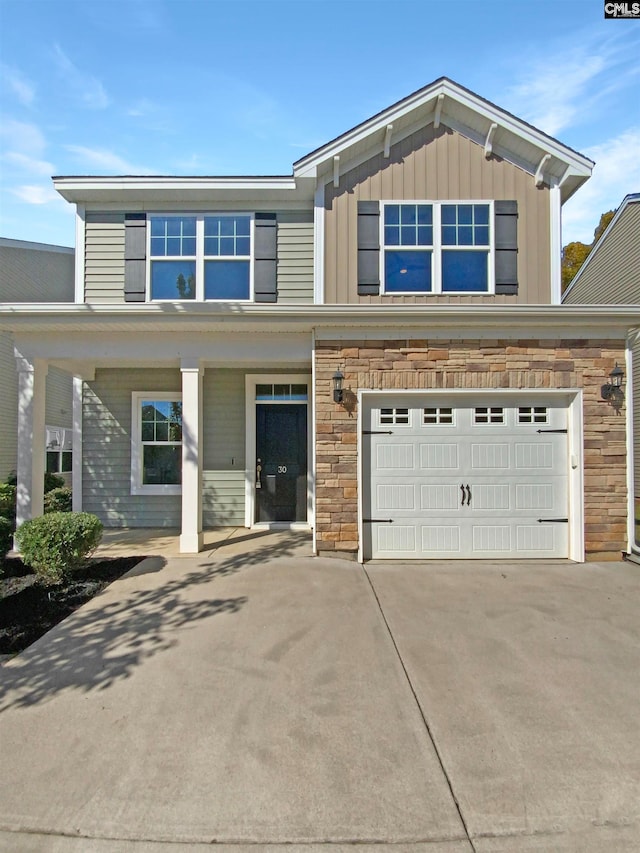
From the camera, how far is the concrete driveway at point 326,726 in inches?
81.4

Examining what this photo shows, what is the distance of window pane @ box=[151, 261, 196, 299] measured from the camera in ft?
24.8

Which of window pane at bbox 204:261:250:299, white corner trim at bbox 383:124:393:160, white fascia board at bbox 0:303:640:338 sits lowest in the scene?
white fascia board at bbox 0:303:640:338

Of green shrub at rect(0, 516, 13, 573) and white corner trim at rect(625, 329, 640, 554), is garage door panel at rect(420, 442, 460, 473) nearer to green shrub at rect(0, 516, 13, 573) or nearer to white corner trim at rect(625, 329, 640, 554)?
white corner trim at rect(625, 329, 640, 554)

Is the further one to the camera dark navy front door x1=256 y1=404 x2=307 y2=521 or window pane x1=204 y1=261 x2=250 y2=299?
dark navy front door x1=256 y1=404 x2=307 y2=521

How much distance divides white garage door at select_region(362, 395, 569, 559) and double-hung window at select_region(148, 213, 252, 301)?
11.0ft

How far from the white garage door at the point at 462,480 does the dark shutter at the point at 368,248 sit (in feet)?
6.67

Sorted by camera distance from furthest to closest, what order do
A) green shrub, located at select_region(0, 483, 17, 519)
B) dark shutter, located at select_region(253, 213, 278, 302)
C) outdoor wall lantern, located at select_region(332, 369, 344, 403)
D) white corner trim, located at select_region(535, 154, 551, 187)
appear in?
dark shutter, located at select_region(253, 213, 278, 302) → green shrub, located at select_region(0, 483, 17, 519) → white corner trim, located at select_region(535, 154, 551, 187) → outdoor wall lantern, located at select_region(332, 369, 344, 403)

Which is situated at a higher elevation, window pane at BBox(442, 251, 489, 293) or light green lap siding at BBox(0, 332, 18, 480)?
window pane at BBox(442, 251, 489, 293)

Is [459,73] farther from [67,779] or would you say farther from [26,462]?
[67,779]

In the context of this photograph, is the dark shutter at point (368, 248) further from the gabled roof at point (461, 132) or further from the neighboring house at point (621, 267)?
the neighboring house at point (621, 267)

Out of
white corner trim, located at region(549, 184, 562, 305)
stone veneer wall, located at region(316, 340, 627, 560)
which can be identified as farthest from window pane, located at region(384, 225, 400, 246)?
white corner trim, located at region(549, 184, 562, 305)

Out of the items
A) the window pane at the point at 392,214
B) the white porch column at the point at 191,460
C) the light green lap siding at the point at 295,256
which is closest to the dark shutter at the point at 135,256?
the white porch column at the point at 191,460

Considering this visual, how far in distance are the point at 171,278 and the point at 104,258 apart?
3.99 ft

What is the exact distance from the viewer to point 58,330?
6348 millimetres
